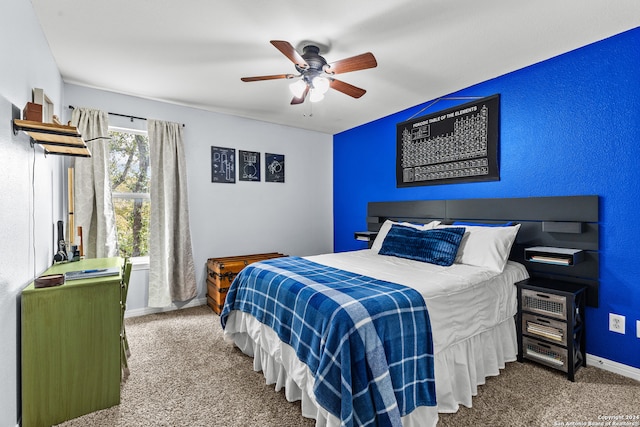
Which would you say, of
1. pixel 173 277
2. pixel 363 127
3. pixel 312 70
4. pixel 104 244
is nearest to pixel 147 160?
pixel 104 244

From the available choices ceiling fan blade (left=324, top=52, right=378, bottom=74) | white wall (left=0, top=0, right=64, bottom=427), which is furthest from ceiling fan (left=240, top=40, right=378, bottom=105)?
white wall (left=0, top=0, right=64, bottom=427)

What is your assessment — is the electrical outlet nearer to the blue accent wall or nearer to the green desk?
the blue accent wall

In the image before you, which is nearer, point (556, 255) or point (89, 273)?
point (89, 273)

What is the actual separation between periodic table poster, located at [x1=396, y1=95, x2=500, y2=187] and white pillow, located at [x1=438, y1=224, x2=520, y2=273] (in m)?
0.66

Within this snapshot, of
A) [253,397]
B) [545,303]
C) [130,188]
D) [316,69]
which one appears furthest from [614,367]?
[130,188]

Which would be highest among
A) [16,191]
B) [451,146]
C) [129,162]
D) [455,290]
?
[451,146]

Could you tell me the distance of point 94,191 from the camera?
127 inches

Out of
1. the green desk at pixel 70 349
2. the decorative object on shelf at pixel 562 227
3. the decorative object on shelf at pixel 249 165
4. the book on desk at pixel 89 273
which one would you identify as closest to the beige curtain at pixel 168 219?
the decorative object on shelf at pixel 249 165

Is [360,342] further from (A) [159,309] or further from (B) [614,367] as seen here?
(A) [159,309]

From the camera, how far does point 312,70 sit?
244cm

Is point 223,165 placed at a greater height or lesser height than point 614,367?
greater

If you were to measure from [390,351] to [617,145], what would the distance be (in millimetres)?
2352

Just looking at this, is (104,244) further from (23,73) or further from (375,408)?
(375,408)

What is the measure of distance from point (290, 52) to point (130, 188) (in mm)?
2734
